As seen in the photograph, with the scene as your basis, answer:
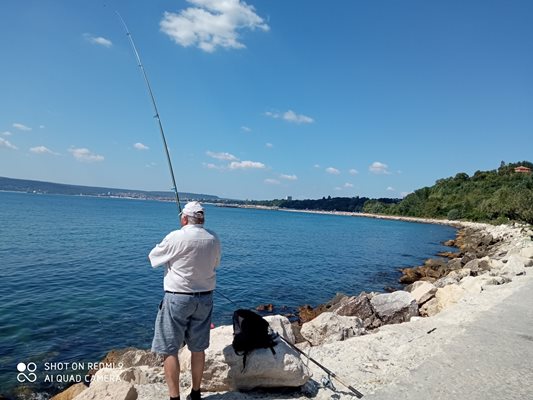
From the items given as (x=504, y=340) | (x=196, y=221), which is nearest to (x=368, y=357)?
(x=504, y=340)

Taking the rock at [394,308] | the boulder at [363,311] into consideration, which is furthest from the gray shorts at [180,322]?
the rock at [394,308]

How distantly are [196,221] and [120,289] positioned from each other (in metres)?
13.5

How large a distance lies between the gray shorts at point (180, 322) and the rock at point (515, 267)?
15.7 metres

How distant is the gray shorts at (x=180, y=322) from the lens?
4254 mm

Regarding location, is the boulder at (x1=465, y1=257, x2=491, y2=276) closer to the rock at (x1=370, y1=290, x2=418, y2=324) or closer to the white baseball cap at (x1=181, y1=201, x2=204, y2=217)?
the rock at (x1=370, y1=290, x2=418, y2=324)

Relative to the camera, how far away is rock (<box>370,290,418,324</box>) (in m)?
10.4

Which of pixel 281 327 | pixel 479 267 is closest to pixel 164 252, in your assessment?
pixel 281 327

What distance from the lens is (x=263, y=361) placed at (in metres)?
4.97

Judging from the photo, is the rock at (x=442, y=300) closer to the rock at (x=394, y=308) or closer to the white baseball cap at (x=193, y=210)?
the rock at (x=394, y=308)

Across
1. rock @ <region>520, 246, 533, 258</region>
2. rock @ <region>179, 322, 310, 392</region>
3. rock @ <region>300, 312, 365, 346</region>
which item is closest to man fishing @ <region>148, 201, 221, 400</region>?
rock @ <region>179, 322, 310, 392</region>

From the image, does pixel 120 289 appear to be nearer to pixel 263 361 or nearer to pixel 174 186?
pixel 174 186

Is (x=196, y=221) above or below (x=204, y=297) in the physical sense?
above

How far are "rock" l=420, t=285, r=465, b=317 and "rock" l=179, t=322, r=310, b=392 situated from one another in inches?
296

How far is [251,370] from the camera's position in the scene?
4961mm
